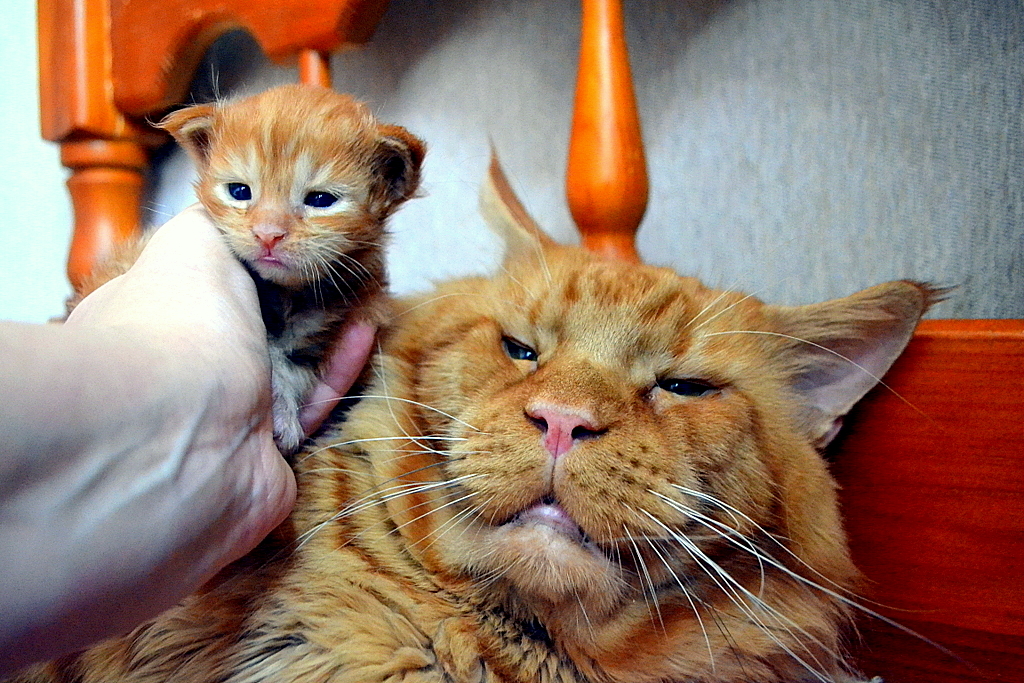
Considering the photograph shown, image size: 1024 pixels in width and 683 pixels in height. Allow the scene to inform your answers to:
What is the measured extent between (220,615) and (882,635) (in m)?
0.95

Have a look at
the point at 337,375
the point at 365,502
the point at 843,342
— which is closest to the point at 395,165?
the point at 337,375

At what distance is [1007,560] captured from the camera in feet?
3.04

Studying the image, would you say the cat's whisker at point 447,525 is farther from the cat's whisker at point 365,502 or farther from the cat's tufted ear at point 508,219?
the cat's tufted ear at point 508,219

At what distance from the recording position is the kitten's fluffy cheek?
78 centimetres

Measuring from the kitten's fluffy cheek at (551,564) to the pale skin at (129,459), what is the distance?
11.4 inches

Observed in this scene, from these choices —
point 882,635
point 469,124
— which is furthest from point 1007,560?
point 469,124

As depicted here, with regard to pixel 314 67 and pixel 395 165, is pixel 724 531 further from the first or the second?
pixel 314 67

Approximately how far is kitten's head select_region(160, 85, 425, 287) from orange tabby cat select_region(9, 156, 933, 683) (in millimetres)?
219

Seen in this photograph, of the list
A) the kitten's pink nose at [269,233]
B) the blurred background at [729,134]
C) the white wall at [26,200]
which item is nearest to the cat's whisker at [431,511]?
the kitten's pink nose at [269,233]

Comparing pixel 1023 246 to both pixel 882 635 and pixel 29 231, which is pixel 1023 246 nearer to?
pixel 882 635

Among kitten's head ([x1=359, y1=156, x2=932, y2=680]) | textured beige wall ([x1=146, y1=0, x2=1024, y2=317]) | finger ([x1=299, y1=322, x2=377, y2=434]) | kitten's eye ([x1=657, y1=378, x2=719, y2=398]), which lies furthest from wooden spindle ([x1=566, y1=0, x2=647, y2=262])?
finger ([x1=299, y1=322, x2=377, y2=434])

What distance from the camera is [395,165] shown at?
110 cm

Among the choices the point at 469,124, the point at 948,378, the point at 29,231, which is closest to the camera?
the point at 948,378

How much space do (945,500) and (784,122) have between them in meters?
0.86
